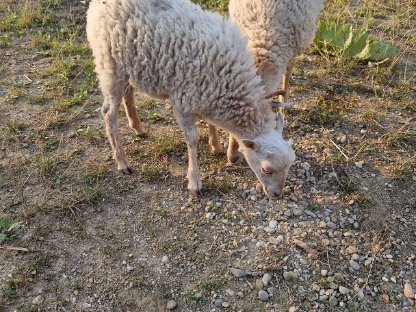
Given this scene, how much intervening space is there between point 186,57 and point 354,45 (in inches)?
121

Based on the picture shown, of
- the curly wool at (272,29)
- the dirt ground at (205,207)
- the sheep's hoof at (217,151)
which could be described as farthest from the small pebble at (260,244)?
the curly wool at (272,29)

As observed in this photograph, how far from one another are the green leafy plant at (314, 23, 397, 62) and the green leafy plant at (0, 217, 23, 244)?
4.42m

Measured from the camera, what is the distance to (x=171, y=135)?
4.99 metres

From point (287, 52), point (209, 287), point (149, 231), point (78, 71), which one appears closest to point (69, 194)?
point (149, 231)

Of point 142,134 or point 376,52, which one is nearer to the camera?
point 142,134

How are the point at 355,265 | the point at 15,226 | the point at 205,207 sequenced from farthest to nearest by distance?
the point at 205,207 < the point at 15,226 < the point at 355,265

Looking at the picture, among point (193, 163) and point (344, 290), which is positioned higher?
point (193, 163)

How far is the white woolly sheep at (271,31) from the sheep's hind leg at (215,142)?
0.04 meters

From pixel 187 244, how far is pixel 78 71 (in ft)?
10.4

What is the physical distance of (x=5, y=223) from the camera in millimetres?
3959

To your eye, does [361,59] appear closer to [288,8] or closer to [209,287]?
[288,8]

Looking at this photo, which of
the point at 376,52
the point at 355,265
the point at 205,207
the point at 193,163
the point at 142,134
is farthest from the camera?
the point at 376,52

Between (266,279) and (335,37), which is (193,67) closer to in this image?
(266,279)

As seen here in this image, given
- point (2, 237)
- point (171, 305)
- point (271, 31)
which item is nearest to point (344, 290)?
point (171, 305)
